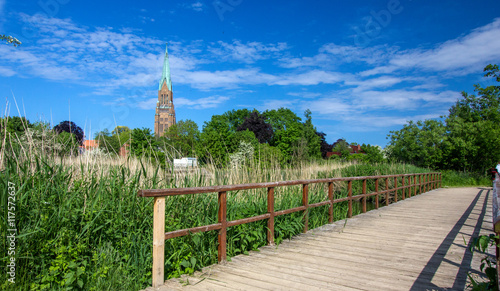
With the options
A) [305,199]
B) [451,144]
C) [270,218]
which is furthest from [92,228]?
[451,144]

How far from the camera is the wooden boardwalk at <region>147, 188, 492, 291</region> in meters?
3.62

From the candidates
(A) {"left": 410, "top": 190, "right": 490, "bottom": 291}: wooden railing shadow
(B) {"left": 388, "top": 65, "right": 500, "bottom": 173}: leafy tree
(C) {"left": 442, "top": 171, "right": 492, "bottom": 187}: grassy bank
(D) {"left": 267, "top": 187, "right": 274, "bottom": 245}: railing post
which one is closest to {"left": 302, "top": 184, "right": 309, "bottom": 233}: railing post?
(D) {"left": 267, "top": 187, "right": 274, "bottom": 245}: railing post

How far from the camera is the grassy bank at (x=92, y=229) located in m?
3.56

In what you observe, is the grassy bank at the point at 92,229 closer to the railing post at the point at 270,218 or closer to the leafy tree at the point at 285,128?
the railing post at the point at 270,218

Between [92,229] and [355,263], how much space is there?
3253 mm

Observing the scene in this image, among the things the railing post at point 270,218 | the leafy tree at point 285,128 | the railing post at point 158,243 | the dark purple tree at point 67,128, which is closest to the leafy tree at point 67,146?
the dark purple tree at point 67,128

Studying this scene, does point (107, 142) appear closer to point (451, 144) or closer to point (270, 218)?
point (270, 218)

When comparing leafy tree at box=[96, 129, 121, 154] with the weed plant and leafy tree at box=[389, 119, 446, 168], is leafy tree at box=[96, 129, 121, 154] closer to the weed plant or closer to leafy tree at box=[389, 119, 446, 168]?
the weed plant

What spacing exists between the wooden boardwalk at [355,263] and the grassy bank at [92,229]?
0.36 meters

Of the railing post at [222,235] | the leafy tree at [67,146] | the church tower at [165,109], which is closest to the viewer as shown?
the railing post at [222,235]

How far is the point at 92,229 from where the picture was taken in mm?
4090

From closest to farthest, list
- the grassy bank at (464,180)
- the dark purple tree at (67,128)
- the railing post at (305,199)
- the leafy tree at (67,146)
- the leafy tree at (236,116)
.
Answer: the leafy tree at (67,146)
the dark purple tree at (67,128)
the railing post at (305,199)
the grassy bank at (464,180)
the leafy tree at (236,116)

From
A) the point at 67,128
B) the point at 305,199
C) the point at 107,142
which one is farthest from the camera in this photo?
the point at 67,128

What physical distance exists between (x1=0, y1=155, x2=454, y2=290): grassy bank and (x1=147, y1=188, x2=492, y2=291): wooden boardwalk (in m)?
0.36
